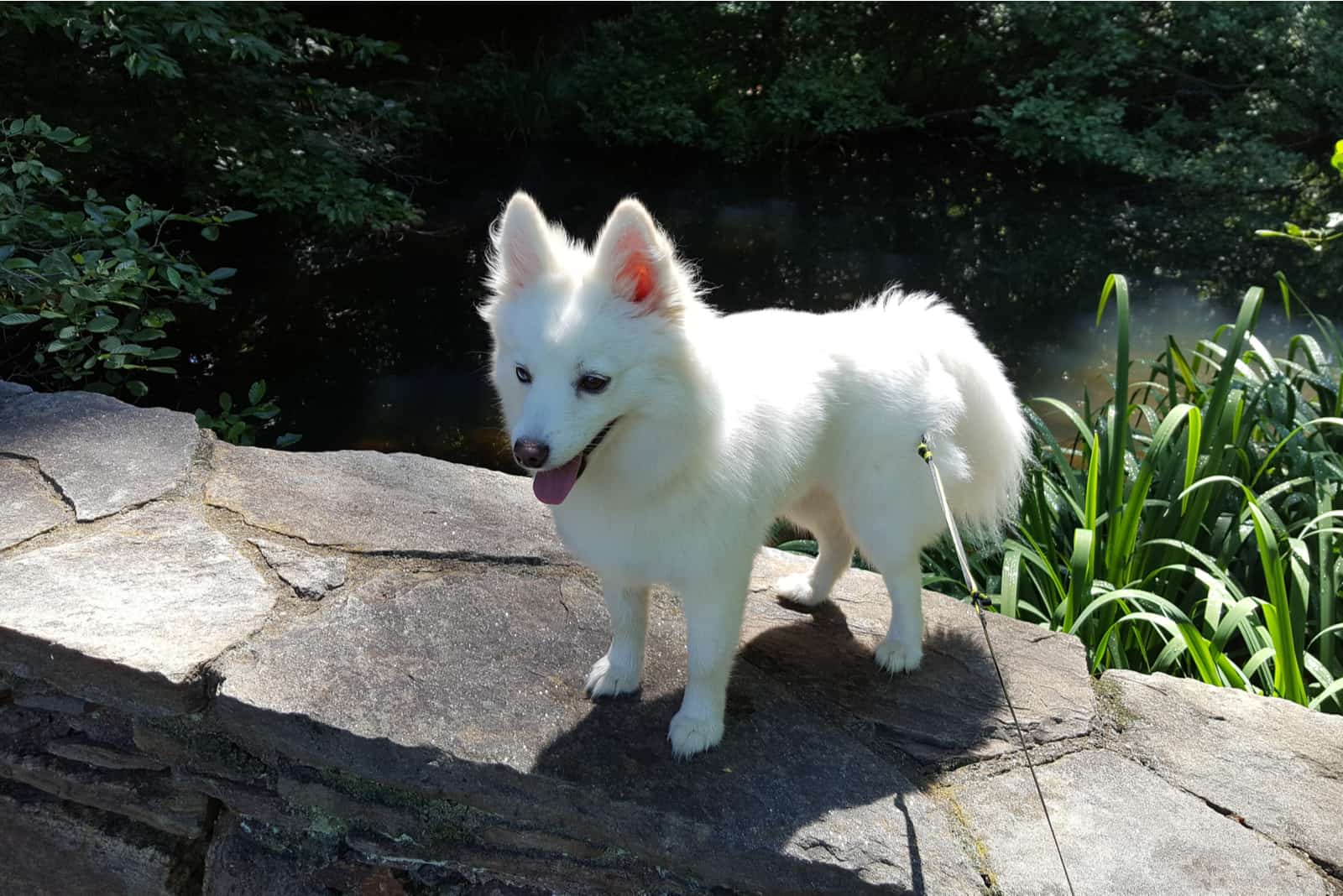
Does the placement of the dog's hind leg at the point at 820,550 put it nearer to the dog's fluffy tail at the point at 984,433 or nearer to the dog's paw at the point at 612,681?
the dog's fluffy tail at the point at 984,433

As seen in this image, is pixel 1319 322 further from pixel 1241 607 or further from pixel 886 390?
pixel 886 390

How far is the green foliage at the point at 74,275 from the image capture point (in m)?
3.44

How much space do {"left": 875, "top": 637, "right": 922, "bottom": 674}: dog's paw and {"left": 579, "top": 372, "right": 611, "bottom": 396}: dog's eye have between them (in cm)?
102

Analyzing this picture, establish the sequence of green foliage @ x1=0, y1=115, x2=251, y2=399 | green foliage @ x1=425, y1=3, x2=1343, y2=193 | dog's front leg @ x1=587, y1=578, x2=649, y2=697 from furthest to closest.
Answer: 1. green foliage @ x1=425, y1=3, x2=1343, y2=193
2. green foliage @ x1=0, y1=115, x2=251, y2=399
3. dog's front leg @ x1=587, y1=578, x2=649, y2=697

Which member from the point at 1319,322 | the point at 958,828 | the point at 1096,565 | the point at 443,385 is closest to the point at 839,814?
the point at 958,828

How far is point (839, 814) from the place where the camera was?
1966 mm

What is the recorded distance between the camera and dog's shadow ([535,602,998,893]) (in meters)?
1.90

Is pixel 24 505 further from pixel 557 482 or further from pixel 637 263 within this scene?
pixel 637 263

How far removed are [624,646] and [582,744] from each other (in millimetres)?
229

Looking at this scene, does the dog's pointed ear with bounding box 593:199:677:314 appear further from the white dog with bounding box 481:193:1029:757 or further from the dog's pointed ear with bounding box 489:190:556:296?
the dog's pointed ear with bounding box 489:190:556:296

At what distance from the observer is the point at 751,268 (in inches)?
270

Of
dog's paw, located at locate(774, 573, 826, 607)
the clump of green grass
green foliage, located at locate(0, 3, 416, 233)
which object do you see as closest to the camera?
dog's paw, located at locate(774, 573, 826, 607)

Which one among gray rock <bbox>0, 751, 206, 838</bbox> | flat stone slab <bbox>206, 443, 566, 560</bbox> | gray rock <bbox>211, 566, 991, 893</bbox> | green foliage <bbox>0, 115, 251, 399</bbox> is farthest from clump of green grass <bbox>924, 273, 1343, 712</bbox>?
green foliage <bbox>0, 115, 251, 399</bbox>

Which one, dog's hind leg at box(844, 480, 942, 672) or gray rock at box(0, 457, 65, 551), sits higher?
dog's hind leg at box(844, 480, 942, 672)
